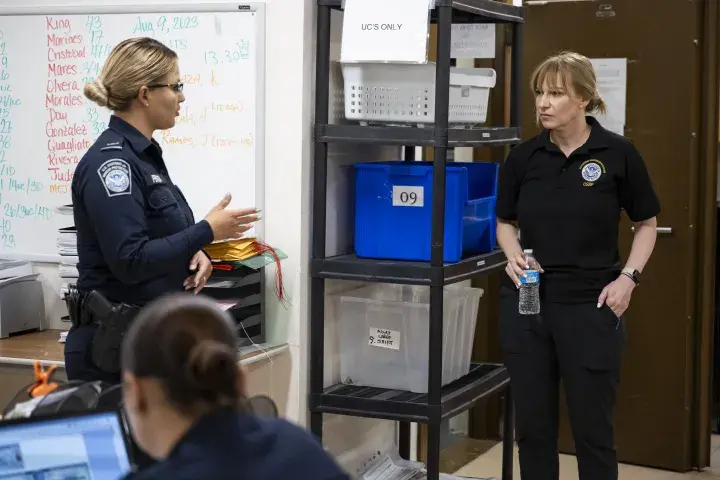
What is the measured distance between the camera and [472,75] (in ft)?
11.5

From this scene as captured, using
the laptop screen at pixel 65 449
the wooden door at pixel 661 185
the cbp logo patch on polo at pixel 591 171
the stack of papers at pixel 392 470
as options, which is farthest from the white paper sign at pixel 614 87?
the laptop screen at pixel 65 449

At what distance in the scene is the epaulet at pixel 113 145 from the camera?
2.57 metres

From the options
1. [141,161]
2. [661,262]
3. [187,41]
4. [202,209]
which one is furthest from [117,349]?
[661,262]

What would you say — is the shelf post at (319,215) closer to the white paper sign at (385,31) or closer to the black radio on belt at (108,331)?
the white paper sign at (385,31)

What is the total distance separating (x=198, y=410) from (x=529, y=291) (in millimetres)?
1943

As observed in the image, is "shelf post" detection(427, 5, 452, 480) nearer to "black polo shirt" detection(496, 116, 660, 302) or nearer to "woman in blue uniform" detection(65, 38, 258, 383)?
"black polo shirt" detection(496, 116, 660, 302)

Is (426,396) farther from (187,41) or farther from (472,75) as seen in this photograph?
(187,41)

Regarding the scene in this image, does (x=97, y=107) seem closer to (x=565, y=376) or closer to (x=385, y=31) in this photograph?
(x=385, y=31)

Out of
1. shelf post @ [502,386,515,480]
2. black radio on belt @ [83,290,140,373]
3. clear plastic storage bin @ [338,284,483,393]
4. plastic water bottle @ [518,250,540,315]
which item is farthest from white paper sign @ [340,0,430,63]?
shelf post @ [502,386,515,480]

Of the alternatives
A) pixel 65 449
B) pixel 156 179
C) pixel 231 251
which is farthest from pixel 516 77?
pixel 65 449

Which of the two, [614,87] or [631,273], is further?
[614,87]

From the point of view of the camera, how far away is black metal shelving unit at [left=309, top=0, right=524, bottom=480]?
10.7ft

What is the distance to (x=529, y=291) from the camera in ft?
10.4

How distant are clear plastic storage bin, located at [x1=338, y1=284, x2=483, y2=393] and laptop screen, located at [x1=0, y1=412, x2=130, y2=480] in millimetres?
1868
